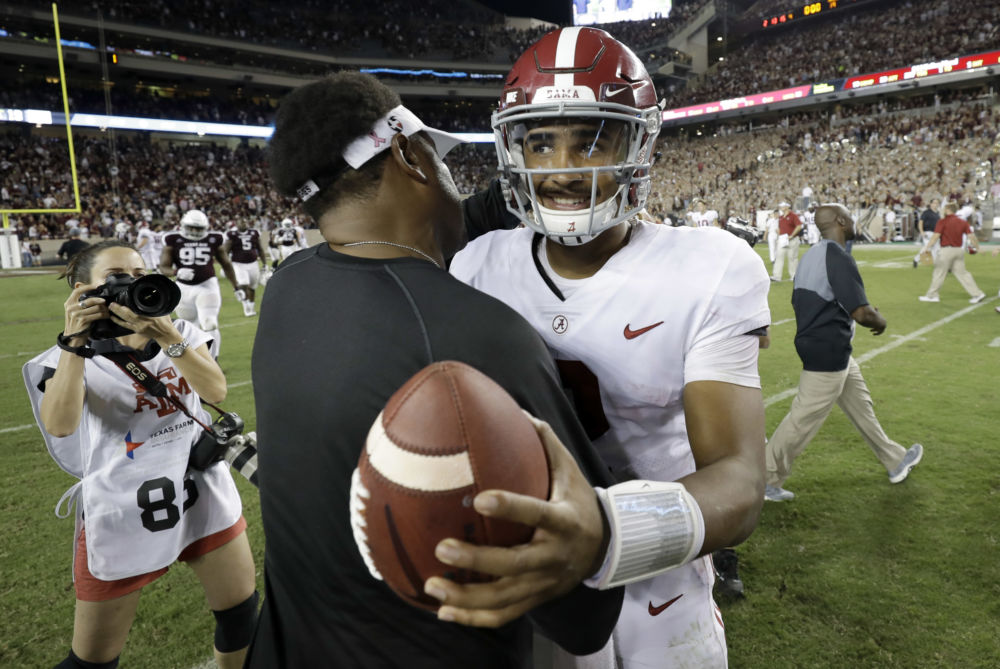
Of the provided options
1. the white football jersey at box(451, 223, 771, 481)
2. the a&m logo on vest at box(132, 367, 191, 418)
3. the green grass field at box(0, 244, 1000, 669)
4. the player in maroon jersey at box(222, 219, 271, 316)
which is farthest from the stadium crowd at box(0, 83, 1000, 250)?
the white football jersey at box(451, 223, 771, 481)

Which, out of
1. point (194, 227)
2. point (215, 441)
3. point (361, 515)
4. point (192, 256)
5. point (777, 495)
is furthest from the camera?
point (194, 227)

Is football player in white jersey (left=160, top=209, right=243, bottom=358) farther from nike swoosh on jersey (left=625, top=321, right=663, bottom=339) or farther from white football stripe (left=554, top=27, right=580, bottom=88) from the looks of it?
nike swoosh on jersey (left=625, top=321, right=663, bottom=339)

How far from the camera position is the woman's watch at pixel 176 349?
2.37 metres

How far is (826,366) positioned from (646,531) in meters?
3.65

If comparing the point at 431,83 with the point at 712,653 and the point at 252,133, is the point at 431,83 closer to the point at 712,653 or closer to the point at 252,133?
the point at 252,133

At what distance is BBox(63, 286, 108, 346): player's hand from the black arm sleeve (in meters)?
1.30

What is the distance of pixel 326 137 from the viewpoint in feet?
4.32

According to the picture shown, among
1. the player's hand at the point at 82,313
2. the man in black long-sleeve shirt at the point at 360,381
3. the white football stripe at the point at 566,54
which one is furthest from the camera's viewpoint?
the player's hand at the point at 82,313

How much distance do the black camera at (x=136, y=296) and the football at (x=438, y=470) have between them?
1.65 meters

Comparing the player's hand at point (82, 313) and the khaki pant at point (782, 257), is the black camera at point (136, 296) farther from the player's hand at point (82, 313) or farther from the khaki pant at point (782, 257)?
the khaki pant at point (782, 257)

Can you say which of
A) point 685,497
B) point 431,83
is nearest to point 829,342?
point 685,497

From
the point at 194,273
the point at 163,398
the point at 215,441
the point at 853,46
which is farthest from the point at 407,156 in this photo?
the point at 853,46

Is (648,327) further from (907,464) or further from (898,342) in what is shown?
(898,342)

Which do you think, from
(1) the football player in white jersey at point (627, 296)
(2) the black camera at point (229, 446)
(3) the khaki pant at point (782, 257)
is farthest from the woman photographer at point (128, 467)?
(3) the khaki pant at point (782, 257)
